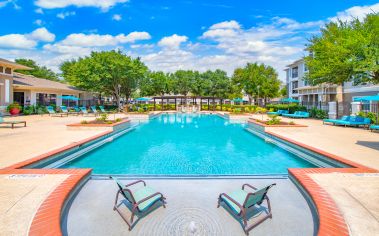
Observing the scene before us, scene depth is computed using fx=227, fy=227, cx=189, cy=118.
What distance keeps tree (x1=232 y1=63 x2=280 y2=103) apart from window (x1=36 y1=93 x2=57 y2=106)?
39.6m

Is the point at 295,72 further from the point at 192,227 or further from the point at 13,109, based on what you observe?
the point at 192,227

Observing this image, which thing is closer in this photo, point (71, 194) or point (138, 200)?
point (138, 200)

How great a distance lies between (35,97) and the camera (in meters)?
30.3

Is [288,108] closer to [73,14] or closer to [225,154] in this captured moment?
[225,154]

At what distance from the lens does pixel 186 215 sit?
3.91m

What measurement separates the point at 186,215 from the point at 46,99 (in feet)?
117

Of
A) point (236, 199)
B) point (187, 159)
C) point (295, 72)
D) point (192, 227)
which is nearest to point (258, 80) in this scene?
point (295, 72)

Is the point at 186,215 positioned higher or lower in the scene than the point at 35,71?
lower

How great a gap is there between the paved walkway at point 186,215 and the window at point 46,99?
32160mm

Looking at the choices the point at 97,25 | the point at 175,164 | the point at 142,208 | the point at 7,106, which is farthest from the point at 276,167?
the point at 97,25

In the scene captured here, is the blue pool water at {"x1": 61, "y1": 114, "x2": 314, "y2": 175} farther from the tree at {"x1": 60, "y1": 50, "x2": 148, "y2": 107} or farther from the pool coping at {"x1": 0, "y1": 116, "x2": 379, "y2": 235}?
the tree at {"x1": 60, "y1": 50, "x2": 148, "y2": 107}

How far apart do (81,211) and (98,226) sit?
70cm

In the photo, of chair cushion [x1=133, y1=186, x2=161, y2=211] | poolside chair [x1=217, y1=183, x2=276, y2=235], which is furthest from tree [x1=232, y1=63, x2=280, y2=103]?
chair cushion [x1=133, y1=186, x2=161, y2=211]

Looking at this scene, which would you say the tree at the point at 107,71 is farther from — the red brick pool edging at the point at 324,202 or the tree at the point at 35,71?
the red brick pool edging at the point at 324,202
